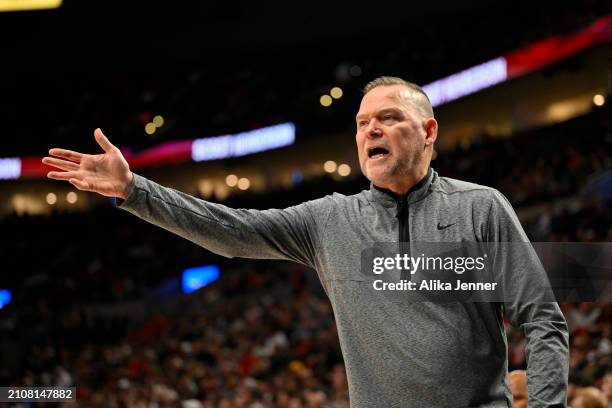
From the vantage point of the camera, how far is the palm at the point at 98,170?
2.11 metres

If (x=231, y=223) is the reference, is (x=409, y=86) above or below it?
above

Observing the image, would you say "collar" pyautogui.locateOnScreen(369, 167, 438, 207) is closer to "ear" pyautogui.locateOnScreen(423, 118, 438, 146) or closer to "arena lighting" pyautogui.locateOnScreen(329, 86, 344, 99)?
"ear" pyautogui.locateOnScreen(423, 118, 438, 146)

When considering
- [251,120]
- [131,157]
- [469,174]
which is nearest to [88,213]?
[131,157]

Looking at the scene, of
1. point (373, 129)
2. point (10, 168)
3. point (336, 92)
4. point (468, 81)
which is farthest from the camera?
point (10, 168)

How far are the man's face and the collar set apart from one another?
0.9 inches

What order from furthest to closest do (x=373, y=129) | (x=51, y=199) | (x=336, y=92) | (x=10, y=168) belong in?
(x=51, y=199) → (x=10, y=168) → (x=336, y=92) → (x=373, y=129)

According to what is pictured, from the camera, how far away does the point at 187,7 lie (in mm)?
22766

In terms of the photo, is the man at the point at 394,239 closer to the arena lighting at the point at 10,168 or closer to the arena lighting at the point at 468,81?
the arena lighting at the point at 468,81

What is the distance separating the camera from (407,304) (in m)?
2.07

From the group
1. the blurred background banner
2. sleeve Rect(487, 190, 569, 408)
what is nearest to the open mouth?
sleeve Rect(487, 190, 569, 408)

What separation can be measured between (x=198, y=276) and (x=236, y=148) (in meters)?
5.24

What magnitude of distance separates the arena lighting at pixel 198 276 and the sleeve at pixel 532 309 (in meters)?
15.9

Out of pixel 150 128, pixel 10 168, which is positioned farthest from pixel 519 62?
pixel 10 168

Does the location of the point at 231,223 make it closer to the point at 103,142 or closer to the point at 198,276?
the point at 103,142
